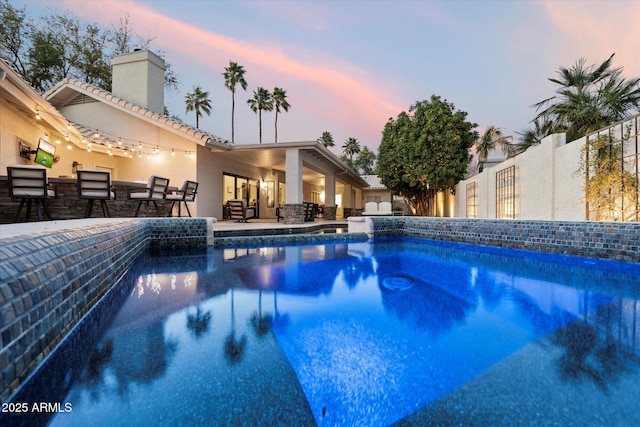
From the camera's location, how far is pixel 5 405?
4.34 ft

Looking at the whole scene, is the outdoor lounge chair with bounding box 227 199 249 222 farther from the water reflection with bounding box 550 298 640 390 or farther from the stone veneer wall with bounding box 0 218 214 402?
the water reflection with bounding box 550 298 640 390

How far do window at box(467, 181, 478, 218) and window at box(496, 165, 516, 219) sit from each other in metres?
2.02

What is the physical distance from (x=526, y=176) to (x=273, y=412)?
10.2 m

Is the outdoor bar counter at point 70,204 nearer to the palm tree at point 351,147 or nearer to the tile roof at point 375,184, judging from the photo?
the tile roof at point 375,184

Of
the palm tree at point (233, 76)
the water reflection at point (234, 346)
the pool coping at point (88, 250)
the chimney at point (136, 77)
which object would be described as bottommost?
the water reflection at point (234, 346)

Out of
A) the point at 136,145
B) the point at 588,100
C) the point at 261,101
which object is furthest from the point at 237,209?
the point at 261,101

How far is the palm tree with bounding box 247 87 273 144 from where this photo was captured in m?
29.5

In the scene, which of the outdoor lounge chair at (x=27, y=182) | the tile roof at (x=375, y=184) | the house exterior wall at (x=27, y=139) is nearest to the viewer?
the outdoor lounge chair at (x=27, y=182)

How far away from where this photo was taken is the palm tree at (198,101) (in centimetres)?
2622

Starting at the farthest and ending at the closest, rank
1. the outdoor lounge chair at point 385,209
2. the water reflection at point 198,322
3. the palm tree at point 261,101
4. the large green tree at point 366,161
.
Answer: the large green tree at point 366,161, the palm tree at point 261,101, the outdoor lounge chair at point 385,209, the water reflection at point 198,322

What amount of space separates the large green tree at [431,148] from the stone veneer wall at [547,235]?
6167mm

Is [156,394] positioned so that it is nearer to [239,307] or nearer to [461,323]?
[239,307]

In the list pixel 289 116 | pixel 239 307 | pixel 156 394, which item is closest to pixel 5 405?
pixel 156 394

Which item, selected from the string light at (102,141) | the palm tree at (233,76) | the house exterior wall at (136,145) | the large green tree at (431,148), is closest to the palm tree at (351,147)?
the palm tree at (233,76)
